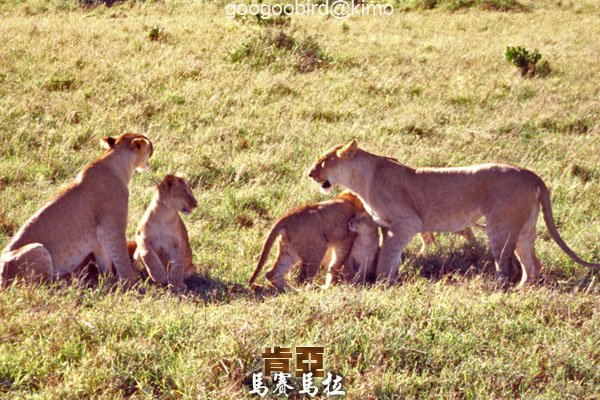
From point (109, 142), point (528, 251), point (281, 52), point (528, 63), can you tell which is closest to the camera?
point (109, 142)

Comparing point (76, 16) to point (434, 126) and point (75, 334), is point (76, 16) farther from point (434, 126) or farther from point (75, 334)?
point (75, 334)

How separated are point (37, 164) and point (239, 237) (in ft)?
8.75

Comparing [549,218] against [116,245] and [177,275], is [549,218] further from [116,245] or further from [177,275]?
[116,245]

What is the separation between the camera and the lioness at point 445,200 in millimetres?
6254

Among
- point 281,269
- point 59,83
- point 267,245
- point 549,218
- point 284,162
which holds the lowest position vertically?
point 281,269

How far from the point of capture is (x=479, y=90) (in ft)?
38.9

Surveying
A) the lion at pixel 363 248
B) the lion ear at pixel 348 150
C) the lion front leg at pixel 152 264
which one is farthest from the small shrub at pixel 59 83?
the lion at pixel 363 248

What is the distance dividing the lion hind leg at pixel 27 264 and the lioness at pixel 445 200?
2.23 m

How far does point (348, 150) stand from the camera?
660 centimetres

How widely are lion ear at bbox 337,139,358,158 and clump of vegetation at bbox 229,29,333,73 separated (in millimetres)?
6022

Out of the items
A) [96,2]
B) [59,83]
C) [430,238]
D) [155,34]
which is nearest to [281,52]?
[155,34]

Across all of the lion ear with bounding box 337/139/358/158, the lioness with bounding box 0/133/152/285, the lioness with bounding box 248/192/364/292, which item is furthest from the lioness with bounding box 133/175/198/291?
the lion ear with bounding box 337/139/358/158

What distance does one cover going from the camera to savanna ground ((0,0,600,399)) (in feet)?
14.3

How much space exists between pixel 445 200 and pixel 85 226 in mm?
2722
